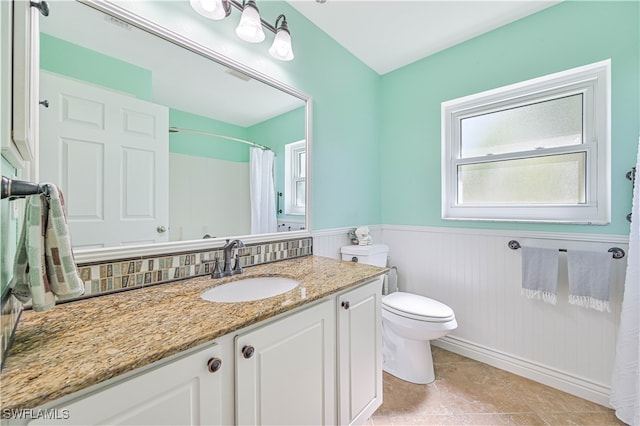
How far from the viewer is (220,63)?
130cm

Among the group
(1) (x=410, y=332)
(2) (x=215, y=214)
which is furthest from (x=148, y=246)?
(1) (x=410, y=332)

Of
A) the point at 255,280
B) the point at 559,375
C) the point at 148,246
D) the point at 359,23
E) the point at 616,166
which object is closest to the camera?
the point at 148,246

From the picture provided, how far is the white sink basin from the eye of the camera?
113 centimetres

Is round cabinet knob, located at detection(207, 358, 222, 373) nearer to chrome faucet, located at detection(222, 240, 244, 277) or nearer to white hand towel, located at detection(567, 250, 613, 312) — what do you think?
chrome faucet, located at detection(222, 240, 244, 277)

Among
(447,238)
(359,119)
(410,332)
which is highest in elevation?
(359,119)

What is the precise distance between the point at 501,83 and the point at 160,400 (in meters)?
2.42

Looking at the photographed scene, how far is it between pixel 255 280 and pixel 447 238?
1536mm

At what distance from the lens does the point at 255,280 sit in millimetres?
1266

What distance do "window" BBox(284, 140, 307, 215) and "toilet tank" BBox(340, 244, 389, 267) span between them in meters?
0.49

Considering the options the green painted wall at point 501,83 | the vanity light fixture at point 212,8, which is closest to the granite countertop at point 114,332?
the vanity light fixture at point 212,8

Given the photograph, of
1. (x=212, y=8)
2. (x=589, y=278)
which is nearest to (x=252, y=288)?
(x=212, y=8)

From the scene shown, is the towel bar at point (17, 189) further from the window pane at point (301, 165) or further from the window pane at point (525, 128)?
the window pane at point (525, 128)

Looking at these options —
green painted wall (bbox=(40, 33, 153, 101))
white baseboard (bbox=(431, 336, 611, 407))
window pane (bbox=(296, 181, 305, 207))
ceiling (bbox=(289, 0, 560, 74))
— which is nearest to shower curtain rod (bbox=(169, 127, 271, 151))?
green painted wall (bbox=(40, 33, 153, 101))

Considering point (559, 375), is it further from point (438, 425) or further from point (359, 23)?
point (359, 23)
